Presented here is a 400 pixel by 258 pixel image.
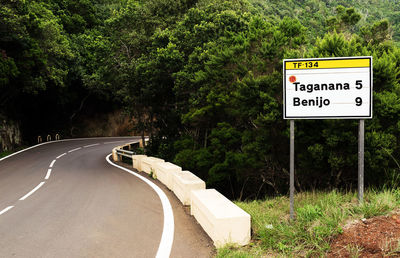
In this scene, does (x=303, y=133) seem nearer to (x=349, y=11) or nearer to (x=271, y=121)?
(x=271, y=121)

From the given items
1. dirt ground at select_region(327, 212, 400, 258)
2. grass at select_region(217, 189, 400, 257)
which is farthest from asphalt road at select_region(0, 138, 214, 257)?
dirt ground at select_region(327, 212, 400, 258)

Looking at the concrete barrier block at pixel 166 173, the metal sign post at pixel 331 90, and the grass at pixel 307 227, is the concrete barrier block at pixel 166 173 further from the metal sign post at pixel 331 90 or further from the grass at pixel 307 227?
the metal sign post at pixel 331 90

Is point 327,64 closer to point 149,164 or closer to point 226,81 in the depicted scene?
point 149,164

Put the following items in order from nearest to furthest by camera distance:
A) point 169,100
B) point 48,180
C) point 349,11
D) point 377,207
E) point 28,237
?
1. point 377,207
2. point 28,237
3. point 48,180
4. point 169,100
5. point 349,11

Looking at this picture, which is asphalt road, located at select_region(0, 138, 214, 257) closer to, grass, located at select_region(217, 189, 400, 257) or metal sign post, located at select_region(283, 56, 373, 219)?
grass, located at select_region(217, 189, 400, 257)

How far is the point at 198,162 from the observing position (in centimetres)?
1820

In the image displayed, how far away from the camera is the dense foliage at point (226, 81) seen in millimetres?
10703

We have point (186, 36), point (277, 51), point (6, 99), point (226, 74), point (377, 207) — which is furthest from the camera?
point (6, 99)

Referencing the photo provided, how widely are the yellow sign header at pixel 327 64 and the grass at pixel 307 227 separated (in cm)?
199

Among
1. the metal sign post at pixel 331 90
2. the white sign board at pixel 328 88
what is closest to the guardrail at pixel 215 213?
the metal sign post at pixel 331 90

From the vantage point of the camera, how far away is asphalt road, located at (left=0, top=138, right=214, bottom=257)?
4.76 meters

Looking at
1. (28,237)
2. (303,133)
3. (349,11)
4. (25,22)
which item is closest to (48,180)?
(28,237)

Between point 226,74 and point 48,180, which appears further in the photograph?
point 226,74

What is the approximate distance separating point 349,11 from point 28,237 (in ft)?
88.7
